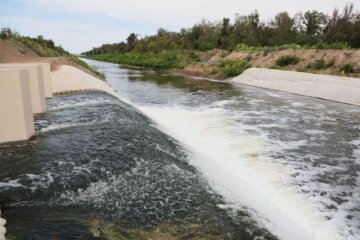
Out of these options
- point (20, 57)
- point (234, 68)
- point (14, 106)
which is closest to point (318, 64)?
point (234, 68)

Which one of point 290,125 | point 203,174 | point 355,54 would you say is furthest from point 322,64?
point 203,174

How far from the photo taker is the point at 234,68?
2986cm

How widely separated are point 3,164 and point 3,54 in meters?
22.8

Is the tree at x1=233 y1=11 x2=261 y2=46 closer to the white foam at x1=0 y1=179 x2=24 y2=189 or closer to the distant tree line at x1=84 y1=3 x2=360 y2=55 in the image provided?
the distant tree line at x1=84 y1=3 x2=360 y2=55

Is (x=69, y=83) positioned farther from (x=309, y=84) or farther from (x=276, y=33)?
(x=276, y=33)

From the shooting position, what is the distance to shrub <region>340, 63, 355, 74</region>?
70.1ft

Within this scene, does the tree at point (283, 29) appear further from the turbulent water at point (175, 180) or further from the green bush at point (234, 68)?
the turbulent water at point (175, 180)

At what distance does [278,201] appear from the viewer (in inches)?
251

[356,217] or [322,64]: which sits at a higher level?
[322,64]

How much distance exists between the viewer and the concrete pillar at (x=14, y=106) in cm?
718

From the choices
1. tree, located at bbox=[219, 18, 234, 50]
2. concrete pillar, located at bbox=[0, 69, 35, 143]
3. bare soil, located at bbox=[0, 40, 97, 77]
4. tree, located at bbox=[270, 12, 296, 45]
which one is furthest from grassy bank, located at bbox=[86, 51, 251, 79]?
concrete pillar, located at bbox=[0, 69, 35, 143]

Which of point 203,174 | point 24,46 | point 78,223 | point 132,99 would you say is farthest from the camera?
point 24,46

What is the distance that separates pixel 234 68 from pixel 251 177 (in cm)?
2324

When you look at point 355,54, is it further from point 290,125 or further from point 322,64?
point 290,125
